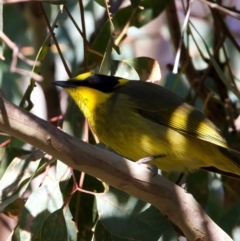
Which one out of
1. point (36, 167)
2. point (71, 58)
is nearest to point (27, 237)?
point (36, 167)

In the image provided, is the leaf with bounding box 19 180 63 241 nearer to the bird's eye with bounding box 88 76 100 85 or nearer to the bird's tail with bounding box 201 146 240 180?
the bird's eye with bounding box 88 76 100 85

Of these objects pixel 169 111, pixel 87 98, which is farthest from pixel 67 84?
pixel 169 111

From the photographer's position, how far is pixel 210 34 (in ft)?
12.4

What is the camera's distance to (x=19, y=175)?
234cm

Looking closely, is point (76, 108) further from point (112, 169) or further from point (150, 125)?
point (112, 169)

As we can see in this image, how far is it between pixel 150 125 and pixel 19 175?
1.80ft

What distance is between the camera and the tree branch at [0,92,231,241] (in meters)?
1.55

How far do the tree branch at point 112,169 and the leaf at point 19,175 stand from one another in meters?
0.52

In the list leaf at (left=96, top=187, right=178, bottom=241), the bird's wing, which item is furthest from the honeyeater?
leaf at (left=96, top=187, right=178, bottom=241)

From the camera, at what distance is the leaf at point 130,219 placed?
2.14 meters

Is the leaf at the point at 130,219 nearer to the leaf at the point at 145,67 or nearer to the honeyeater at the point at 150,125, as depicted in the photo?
the honeyeater at the point at 150,125

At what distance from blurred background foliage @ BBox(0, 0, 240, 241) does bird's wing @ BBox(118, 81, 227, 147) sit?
2.9 inches

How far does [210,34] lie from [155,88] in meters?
1.20

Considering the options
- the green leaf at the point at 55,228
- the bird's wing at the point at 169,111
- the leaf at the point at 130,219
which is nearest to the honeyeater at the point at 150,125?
the bird's wing at the point at 169,111
